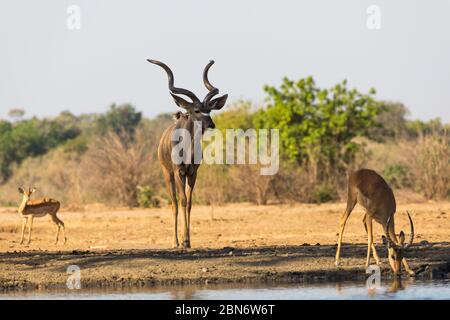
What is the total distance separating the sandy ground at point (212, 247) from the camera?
14.0 metres

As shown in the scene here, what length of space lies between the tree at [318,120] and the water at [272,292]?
572 inches

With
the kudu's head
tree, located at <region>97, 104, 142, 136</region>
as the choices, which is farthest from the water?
tree, located at <region>97, 104, 142, 136</region>

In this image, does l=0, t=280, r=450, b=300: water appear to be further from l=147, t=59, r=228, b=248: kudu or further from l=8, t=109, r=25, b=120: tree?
l=8, t=109, r=25, b=120: tree

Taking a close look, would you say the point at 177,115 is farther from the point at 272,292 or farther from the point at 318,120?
the point at 318,120

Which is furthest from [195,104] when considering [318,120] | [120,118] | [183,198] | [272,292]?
[120,118]

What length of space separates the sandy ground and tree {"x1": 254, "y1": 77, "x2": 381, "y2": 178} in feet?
11.2

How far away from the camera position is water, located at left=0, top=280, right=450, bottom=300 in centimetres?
1238

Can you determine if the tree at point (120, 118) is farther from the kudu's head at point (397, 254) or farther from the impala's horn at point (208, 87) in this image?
the kudu's head at point (397, 254)

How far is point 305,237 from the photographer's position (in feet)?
61.9

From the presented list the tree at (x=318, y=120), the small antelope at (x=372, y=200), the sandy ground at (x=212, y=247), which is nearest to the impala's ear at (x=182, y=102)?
the sandy ground at (x=212, y=247)

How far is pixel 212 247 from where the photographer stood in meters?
17.1
